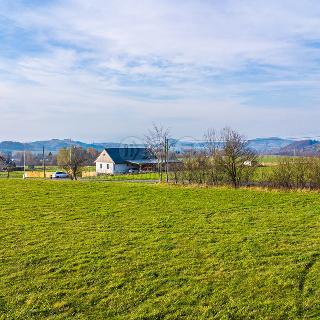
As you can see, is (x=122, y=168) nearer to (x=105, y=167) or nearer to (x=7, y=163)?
(x=105, y=167)

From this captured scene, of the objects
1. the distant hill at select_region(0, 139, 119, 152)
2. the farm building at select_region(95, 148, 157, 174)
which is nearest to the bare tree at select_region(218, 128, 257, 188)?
the distant hill at select_region(0, 139, 119, 152)

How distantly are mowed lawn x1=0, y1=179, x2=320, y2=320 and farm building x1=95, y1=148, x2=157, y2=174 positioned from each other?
3817 cm

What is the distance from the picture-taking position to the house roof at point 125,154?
169ft

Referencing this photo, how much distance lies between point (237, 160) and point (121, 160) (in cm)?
3478

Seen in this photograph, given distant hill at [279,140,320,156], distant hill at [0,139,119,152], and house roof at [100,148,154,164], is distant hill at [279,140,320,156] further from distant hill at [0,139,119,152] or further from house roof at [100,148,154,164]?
house roof at [100,148,154,164]

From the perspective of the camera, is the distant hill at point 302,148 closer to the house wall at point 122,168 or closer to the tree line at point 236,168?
the tree line at point 236,168

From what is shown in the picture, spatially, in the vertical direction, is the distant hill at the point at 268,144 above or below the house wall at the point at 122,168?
above

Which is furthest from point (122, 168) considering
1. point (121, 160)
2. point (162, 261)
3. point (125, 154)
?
point (162, 261)

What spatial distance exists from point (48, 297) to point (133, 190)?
10.3 m

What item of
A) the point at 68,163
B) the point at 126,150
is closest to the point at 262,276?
the point at 68,163

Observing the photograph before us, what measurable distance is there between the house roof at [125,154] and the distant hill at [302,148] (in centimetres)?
3380

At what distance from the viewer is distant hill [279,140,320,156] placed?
16.8 meters

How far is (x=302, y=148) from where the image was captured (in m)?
17.6

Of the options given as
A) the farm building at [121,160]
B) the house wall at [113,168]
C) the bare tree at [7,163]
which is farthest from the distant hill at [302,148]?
the house wall at [113,168]
